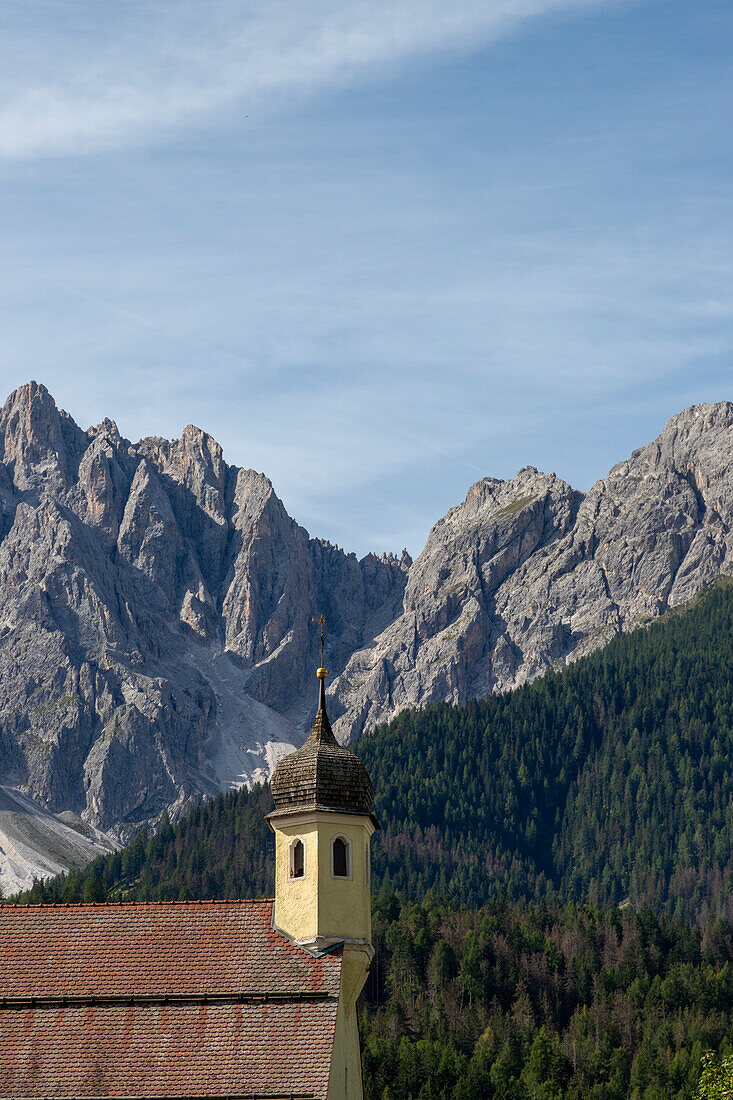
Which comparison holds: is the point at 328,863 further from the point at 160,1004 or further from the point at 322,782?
the point at 160,1004

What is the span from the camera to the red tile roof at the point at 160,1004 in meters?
58.0

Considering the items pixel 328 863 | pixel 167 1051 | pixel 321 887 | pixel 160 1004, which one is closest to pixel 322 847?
pixel 328 863

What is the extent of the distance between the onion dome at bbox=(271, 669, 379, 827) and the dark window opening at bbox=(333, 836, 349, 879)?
1.22 m

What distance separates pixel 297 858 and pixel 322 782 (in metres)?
3.04

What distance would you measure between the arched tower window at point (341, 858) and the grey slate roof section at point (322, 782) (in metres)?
1.20

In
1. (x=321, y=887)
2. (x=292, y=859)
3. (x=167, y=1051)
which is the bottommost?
(x=167, y=1051)

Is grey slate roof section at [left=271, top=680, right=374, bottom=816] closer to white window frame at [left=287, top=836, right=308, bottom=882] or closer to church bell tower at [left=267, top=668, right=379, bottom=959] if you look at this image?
church bell tower at [left=267, top=668, right=379, bottom=959]

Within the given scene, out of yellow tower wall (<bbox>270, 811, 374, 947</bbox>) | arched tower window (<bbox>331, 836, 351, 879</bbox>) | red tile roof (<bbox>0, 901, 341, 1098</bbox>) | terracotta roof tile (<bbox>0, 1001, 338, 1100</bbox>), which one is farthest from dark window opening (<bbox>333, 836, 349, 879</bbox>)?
terracotta roof tile (<bbox>0, 1001, 338, 1100</bbox>)

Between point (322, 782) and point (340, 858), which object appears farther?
point (322, 782)

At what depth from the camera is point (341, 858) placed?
66.2 m

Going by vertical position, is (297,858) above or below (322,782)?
below

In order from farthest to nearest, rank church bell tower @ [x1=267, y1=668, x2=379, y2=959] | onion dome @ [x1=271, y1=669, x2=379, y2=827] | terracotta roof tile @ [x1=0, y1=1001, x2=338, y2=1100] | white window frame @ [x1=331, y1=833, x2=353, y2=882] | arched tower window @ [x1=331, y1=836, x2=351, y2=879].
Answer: onion dome @ [x1=271, y1=669, x2=379, y2=827] < arched tower window @ [x1=331, y1=836, x2=351, y2=879] < white window frame @ [x1=331, y1=833, x2=353, y2=882] < church bell tower @ [x1=267, y1=668, x2=379, y2=959] < terracotta roof tile @ [x1=0, y1=1001, x2=338, y2=1100]

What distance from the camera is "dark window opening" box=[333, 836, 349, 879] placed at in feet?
216

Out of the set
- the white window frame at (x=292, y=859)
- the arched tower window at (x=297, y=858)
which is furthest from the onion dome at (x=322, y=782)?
the arched tower window at (x=297, y=858)
